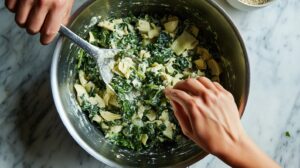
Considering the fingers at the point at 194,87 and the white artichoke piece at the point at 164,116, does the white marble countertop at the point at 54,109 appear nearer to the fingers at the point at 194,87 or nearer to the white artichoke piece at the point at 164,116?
the white artichoke piece at the point at 164,116

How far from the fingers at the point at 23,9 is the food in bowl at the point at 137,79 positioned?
28 centimetres

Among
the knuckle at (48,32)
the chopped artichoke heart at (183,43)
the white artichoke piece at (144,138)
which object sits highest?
the knuckle at (48,32)

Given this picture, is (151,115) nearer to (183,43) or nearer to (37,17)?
(183,43)

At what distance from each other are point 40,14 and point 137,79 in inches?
14.9

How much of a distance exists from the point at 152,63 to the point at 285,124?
509 mm

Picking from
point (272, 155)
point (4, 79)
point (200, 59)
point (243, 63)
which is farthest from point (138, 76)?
point (272, 155)

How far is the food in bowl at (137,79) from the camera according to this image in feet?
4.66

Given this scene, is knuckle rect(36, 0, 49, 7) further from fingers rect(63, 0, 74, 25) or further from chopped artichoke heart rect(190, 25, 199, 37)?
chopped artichoke heart rect(190, 25, 199, 37)

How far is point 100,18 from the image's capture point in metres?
1.44

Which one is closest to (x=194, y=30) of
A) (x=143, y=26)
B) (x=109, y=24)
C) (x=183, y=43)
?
(x=183, y=43)

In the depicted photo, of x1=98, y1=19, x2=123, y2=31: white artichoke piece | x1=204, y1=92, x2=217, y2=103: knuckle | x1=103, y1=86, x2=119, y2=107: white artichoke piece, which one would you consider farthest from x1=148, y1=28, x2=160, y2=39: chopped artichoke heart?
x1=204, y1=92, x2=217, y2=103: knuckle

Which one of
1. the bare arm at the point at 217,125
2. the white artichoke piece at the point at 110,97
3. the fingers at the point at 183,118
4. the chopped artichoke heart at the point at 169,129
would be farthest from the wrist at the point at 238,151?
the white artichoke piece at the point at 110,97

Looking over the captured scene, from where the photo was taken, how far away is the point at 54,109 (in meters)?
1.48

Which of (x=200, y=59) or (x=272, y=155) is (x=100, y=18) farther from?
(x=272, y=155)
